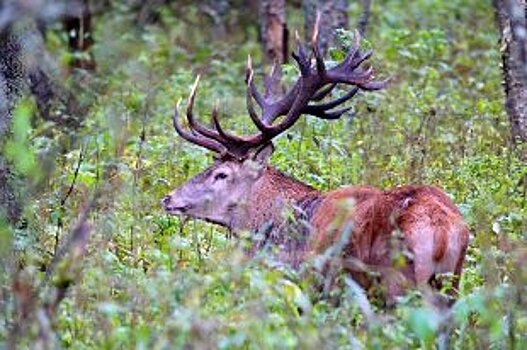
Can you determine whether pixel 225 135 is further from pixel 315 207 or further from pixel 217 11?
pixel 217 11

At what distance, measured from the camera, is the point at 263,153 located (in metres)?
8.72

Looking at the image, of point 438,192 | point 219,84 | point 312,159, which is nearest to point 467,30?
point 219,84

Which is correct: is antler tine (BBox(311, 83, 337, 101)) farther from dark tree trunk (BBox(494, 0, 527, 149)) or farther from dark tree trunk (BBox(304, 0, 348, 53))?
dark tree trunk (BBox(304, 0, 348, 53))

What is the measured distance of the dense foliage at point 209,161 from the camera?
5.74 m

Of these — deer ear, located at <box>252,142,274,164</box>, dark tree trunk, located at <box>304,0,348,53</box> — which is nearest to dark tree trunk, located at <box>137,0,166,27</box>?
dark tree trunk, located at <box>304,0,348,53</box>

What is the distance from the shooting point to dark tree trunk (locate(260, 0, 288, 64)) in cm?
1497

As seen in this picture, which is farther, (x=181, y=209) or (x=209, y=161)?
(x=209, y=161)

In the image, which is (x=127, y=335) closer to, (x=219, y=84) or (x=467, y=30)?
(x=219, y=84)

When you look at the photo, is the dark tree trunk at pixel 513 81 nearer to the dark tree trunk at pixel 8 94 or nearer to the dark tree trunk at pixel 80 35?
the dark tree trunk at pixel 8 94

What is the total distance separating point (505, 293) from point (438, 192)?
1.32 meters

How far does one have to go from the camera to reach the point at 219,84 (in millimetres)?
14477

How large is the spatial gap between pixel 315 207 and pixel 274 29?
280 inches

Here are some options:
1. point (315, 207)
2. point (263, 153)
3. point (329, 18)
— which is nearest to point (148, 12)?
point (329, 18)

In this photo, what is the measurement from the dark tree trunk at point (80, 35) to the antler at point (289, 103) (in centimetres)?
612
